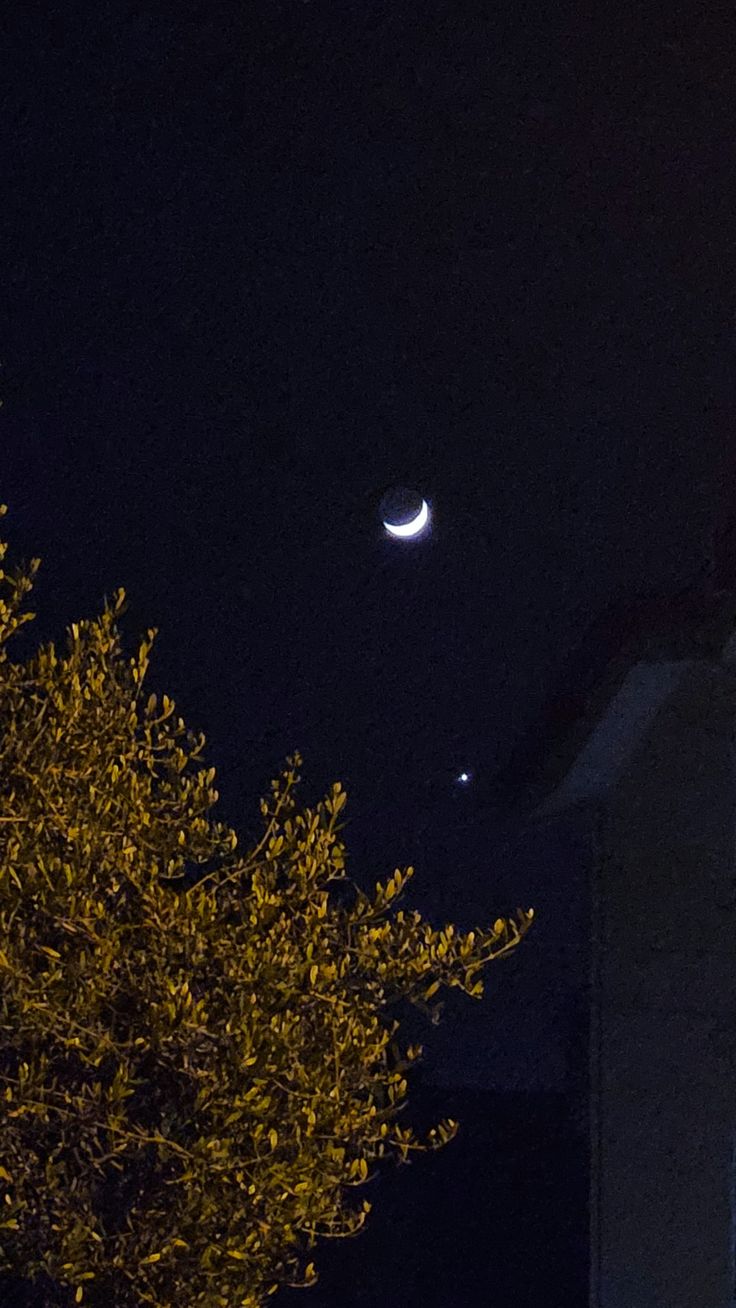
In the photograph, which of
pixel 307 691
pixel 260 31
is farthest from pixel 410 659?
pixel 260 31

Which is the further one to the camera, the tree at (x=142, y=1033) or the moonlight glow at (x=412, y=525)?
the moonlight glow at (x=412, y=525)

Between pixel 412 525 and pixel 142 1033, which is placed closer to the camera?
pixel 142 1033

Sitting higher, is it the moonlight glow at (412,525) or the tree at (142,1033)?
the moonlight glow at (412,525)

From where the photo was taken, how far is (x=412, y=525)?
8500 millimetres

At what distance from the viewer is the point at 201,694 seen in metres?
8.48

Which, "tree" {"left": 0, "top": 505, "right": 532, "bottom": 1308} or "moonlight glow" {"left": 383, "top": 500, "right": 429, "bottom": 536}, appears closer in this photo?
"tree" {"left": 0, "top": 505, "right": 532, "bottom": 1308}

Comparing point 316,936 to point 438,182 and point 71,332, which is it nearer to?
point 71,332

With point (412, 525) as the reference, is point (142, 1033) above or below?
below

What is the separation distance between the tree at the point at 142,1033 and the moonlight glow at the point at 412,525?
3093 millimetres

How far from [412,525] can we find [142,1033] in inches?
164

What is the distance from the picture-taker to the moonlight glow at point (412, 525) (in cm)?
847

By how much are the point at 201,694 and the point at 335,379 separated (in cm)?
238

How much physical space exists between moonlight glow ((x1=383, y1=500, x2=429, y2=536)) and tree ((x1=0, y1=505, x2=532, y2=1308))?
309 centimetres

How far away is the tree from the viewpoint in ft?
17.2
